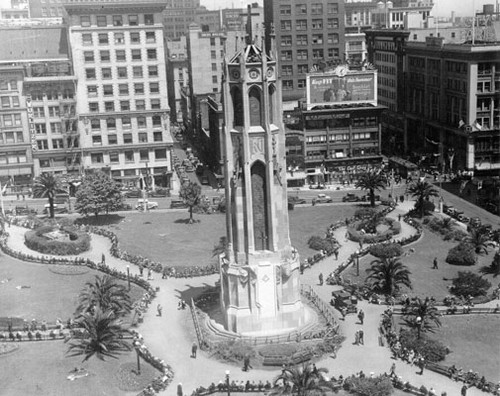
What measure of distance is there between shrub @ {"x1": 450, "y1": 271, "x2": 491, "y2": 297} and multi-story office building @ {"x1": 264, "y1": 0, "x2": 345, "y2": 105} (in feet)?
299

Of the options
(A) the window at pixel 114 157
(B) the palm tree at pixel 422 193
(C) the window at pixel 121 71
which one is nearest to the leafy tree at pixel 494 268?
(B) the palm tree at pixel 422 193

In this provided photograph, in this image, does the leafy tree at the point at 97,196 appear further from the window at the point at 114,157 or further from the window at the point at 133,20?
the window at the point at 133,20

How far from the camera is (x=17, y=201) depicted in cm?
12525

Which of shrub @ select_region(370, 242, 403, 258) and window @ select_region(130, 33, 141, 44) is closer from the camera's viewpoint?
shrub @ select_region(370, 242, 403, 258)

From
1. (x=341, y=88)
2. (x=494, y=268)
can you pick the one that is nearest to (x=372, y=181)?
(x=341, y=88)

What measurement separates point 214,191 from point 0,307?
60205 mm

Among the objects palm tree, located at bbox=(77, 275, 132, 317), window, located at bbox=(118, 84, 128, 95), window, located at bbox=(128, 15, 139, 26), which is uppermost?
window, located at bbox=(128, 15, 139, 26)

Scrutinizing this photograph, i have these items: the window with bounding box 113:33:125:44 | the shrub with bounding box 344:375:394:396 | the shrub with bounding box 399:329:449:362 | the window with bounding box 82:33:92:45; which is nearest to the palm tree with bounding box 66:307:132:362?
the shrub with bounding box 344:375:394:396

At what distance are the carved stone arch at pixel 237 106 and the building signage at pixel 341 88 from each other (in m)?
70.9

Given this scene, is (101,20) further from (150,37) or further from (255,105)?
(255,105)

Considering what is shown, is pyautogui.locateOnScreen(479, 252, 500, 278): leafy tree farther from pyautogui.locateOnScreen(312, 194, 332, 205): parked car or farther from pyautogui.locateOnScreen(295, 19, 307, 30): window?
pyautogui.locateOnScreen(295, 19, 307, 30): window

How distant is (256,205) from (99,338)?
59.3 feet

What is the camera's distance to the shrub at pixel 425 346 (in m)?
58.8

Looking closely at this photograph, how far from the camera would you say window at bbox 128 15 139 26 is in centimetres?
12900
